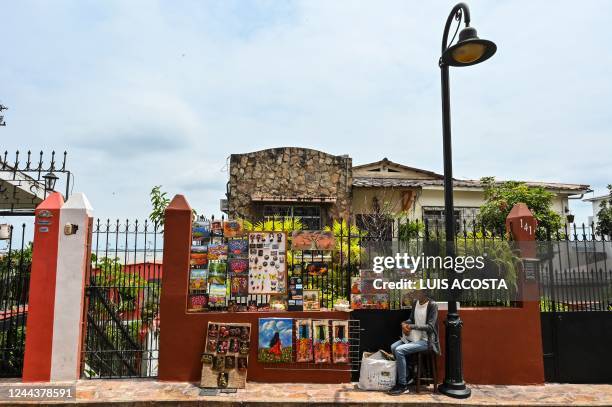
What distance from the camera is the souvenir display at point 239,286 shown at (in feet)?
23.2

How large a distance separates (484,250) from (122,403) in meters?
6.21

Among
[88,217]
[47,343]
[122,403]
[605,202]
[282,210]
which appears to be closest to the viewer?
[122,403]

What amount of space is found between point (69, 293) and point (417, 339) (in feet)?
18.4

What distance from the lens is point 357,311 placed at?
704 cm

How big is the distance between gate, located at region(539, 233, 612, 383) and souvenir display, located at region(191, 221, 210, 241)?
227 inches

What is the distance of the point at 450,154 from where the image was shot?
641cm

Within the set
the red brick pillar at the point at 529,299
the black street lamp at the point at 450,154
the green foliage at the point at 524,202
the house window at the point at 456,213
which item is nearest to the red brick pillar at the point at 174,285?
the black street lamp at the point at 450,154

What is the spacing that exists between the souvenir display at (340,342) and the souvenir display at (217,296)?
6.18 ft

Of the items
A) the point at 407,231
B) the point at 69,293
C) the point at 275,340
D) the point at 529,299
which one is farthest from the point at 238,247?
the point at 529,299

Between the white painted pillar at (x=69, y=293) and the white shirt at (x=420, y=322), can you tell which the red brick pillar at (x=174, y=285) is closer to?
the white painted pillar at (x=69, y=293)

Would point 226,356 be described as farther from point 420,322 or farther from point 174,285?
point 420,322

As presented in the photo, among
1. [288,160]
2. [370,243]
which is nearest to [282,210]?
[288,160]

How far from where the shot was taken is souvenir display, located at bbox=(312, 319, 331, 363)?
22.4 feet

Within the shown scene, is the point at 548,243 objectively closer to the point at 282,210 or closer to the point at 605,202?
the point at 282,210
